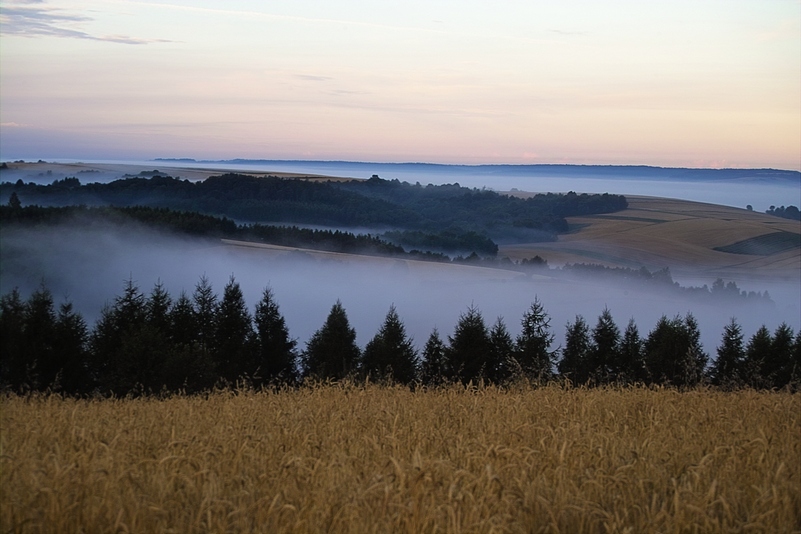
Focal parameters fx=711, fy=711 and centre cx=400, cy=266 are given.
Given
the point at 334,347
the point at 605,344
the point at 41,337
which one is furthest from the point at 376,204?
the point at 41,337

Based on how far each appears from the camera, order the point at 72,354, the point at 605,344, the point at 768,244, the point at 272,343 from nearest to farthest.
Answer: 1. the point at 72,354
2. the point at 605,344
3. the point at 272,343
4. the point at 768,244

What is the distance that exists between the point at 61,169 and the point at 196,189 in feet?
236

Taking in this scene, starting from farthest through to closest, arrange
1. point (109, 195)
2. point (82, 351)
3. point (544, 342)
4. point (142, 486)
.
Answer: point (109, 195), point (544, 342), point (82, 351), point (142, 486)

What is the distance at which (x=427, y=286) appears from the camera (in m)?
134

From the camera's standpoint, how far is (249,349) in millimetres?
52156

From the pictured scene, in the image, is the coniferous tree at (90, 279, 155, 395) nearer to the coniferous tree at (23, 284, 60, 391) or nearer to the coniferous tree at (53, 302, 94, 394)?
the coniferous tree at (53, 302, 94, 394)

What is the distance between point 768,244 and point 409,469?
13984cm

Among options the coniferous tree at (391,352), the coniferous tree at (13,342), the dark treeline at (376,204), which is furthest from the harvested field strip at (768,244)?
the coniferous tree at (13,342)

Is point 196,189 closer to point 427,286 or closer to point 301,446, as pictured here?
point 427,286

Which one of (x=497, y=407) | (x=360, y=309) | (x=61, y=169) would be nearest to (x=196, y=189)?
(x=360, y=309)

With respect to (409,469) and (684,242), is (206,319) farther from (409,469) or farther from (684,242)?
(684,242)

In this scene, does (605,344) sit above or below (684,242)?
below

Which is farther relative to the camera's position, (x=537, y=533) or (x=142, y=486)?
(x=142, y=486)

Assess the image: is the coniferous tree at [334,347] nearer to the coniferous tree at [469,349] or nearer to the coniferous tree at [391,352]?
the coniferous tree at [391,352]
